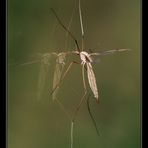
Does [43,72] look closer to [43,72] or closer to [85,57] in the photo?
[43,72]

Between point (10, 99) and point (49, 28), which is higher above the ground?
point (49, 28)

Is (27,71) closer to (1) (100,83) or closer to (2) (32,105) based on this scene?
(2) (32,105)

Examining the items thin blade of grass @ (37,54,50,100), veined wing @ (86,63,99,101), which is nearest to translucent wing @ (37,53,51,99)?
thin blade of grass @ (37,54,50,100)

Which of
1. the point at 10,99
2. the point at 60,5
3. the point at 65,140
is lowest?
the point at 65,140

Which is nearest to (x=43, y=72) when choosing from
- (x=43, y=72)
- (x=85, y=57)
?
(x=43, y=72)

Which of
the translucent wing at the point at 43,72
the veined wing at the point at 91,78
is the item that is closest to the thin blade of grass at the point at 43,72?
the translucent wing at the point at 43,72
